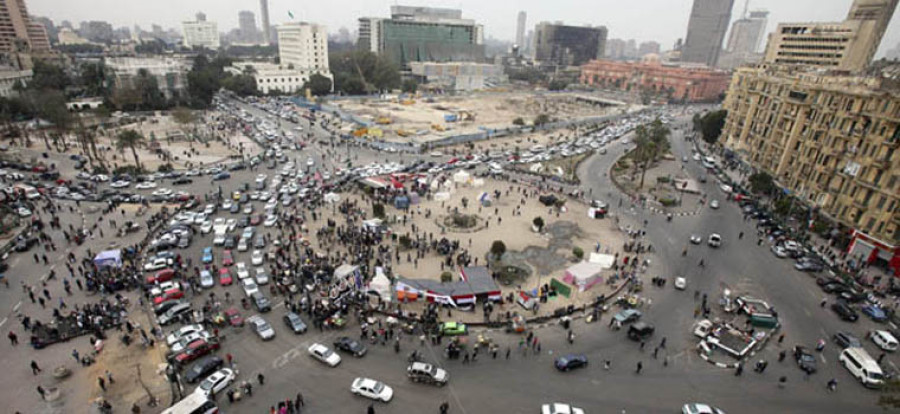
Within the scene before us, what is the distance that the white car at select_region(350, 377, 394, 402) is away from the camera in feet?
66.4

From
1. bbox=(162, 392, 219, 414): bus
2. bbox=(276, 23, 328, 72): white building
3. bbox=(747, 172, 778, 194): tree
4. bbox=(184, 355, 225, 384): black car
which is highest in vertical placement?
bbox=(276, 23, 328, 72): white building

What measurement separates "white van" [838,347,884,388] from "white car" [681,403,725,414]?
8.90 meters

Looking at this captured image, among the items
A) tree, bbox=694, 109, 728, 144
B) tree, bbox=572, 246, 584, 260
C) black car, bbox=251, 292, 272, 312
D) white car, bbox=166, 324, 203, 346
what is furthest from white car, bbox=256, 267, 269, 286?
tree, bbox=694, 109, 728, 144

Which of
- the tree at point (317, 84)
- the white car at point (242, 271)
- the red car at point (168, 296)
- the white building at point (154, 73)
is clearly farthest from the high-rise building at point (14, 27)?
the red car at point (168, 296)

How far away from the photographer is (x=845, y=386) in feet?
72.8

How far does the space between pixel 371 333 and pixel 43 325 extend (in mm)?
18700

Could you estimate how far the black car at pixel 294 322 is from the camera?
2469 centimetres

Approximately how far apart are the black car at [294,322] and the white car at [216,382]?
162 inches

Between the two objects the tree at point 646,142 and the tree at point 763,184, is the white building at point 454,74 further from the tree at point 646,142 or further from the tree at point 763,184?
the tree at point 763,184

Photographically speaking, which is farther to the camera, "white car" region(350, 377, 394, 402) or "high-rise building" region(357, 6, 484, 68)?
"high-rise building" region(357, 6, 484, 68)

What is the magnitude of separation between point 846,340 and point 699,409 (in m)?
12.9

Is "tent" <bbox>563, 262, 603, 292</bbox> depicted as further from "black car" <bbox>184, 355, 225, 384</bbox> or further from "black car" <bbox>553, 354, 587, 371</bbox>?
"black car" <bbox>184, 355, 225, 384</bbox>

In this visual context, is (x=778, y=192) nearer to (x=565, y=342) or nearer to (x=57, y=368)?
(x=565, y=342)

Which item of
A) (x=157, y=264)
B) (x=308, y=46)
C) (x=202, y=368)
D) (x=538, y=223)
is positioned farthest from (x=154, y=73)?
(x=202, y=368)
